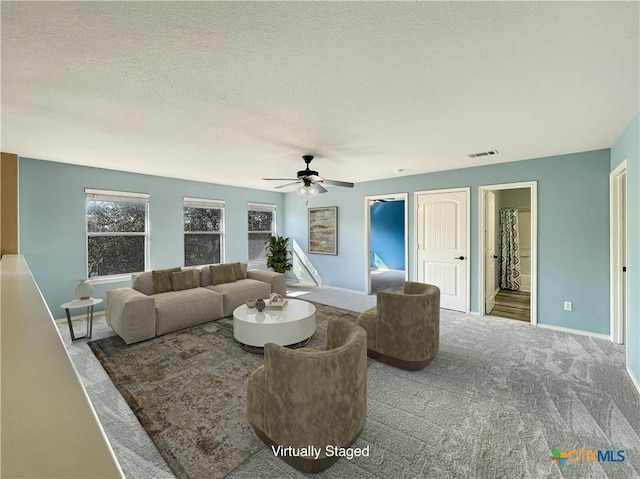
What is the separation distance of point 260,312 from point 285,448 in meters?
1.94

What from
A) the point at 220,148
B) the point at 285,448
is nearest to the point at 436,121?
the point at 220,148

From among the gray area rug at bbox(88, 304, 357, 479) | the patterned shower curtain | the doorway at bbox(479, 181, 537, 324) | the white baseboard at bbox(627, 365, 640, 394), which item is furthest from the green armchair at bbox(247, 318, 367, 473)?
the patterned shower curtain

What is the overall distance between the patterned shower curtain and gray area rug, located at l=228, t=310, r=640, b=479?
3.18 meters

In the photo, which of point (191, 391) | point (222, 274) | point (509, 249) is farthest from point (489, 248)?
point (191, 391)

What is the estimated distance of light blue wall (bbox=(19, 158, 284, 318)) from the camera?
407 centimetres

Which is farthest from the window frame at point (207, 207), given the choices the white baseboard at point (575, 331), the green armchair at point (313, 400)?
the white baseboard at point (575, 331)

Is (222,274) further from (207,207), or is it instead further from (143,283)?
(207,207)

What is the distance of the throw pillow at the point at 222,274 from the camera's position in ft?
16.3

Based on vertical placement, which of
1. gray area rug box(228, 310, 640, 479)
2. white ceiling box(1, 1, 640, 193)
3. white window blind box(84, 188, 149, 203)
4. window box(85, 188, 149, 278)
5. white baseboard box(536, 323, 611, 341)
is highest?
white ceiling box(1, 1, 640, 193)

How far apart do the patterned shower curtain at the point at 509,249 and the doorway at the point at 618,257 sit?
2958 millimetres

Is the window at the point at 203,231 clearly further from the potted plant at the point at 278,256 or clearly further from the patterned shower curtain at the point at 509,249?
the patterned shower curtain at the point at 509,249

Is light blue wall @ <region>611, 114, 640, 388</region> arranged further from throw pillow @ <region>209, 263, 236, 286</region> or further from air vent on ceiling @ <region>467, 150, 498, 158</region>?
throw pillow @ <region>209, 263, 236, 286</region>

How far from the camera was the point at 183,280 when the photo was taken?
14.9ft

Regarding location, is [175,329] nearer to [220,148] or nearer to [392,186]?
[220,148]
